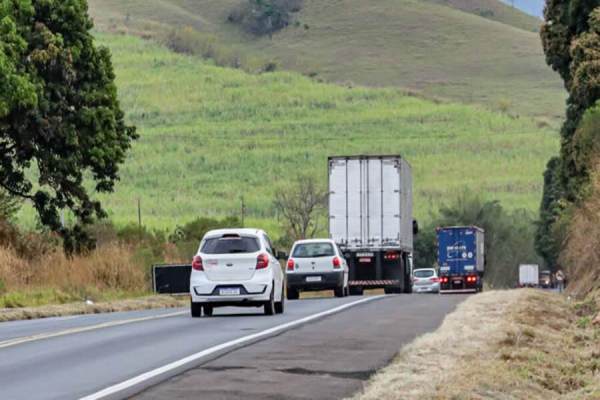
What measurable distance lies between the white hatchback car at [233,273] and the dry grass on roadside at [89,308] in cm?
363

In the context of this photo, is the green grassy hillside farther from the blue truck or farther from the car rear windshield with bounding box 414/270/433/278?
the blue truck

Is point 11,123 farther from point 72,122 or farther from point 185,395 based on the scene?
point 185,395

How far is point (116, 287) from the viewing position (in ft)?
135

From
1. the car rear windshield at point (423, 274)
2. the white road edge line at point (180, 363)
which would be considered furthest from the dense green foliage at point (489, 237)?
the white road edge line at point (180, 363)

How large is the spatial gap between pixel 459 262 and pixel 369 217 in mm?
20852

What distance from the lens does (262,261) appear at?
30125 mm

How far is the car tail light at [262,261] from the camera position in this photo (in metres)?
30.1

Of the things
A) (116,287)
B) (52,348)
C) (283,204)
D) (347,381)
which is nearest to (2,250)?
(116,287)

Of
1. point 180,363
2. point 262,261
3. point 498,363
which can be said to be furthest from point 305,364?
point 262,261

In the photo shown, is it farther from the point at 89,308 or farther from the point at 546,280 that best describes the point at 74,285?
the point at 546,280

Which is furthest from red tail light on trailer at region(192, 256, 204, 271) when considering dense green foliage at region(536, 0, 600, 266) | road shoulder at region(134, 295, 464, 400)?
dense green foliage at region(536, 0, 600, 266)

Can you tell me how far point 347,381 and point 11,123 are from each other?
2672 cm

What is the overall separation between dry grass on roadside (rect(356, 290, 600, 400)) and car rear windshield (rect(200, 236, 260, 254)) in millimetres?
6136

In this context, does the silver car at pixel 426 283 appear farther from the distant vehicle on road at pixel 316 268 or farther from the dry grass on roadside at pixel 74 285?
the dry grass on roadside at pixel 74 285
